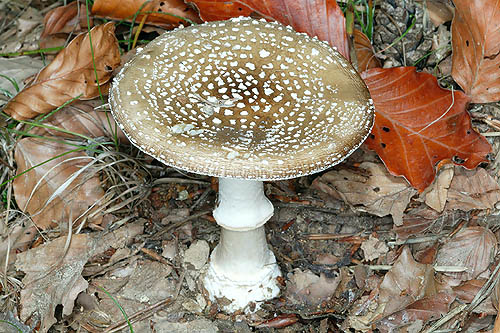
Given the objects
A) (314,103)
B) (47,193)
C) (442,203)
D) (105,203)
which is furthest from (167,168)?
(442,203)

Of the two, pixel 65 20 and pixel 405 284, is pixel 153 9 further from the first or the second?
pixel 405 284

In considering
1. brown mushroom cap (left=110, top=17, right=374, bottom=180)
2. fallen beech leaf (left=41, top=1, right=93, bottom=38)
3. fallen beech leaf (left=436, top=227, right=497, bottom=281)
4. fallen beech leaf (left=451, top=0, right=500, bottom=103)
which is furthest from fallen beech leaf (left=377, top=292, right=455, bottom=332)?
fallen beech leaf (left=41, top=1, right=93, bottom=38)

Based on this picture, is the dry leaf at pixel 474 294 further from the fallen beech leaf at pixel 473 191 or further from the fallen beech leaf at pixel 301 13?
the fallen beech leaf at pixel 301 13

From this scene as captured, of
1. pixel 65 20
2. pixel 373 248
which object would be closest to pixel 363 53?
pixel 373 248

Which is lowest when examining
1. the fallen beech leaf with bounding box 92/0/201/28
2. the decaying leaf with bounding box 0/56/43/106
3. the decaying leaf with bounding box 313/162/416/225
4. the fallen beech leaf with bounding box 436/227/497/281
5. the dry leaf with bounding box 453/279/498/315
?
the dry leaf with bounding box 453/279/498/315

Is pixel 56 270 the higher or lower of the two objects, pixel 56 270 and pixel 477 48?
the lower

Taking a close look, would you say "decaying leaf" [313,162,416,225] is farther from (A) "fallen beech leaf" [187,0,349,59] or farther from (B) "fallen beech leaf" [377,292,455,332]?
(A) "fallen beech leaf" [187,0,349,59]
